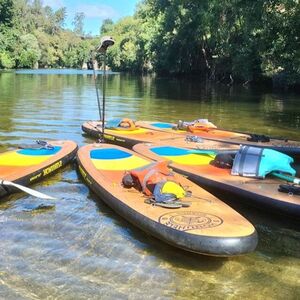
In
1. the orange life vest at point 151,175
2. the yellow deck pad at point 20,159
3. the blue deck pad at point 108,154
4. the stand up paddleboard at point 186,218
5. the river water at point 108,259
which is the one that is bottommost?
the river water at point 108,259

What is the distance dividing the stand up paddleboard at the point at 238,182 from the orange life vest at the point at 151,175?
79 centimetres

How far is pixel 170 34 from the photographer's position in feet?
152

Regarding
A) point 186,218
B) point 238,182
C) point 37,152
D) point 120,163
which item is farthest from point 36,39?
point 186,218

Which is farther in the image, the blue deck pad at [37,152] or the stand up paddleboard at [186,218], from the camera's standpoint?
the blue deck pad at [37,152]

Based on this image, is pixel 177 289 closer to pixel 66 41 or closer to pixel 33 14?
pixel 66 41

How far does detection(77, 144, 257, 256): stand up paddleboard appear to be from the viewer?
15.0ft

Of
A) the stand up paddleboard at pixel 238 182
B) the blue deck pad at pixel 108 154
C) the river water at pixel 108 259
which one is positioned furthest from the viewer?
the blue deck pad at pixel 108 154

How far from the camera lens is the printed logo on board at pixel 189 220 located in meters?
4.82

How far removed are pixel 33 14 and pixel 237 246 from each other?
124 m

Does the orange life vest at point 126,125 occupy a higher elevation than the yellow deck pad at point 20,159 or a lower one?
higher

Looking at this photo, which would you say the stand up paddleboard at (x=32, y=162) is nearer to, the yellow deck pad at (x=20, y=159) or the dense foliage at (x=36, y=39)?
the yellow deck pad at (x=20, y=159)

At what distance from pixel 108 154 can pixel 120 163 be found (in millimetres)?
634

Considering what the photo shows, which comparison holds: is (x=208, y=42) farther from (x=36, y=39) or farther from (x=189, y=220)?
(x=36, y=39)

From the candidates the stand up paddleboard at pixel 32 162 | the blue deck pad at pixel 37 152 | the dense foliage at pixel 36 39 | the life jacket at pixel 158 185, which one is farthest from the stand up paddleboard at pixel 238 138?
the dense foliage at pixel 36 39
